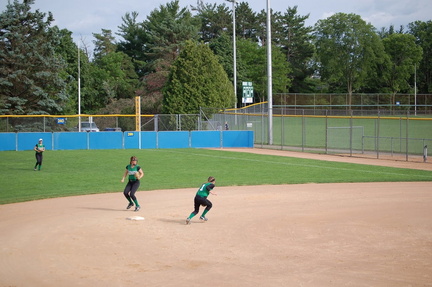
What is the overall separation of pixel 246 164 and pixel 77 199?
1365cm

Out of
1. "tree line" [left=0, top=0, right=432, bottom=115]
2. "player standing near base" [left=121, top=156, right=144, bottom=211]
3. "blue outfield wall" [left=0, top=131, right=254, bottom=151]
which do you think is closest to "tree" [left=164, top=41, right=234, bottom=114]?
"tree line" [left=0, top=0, right=432, bottom=115]

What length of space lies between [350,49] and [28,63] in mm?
50899

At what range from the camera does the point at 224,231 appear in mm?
13469

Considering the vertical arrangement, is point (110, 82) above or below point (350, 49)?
below

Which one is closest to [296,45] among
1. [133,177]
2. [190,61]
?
[190,61]

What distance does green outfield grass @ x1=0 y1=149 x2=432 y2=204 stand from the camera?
2173 centimetres

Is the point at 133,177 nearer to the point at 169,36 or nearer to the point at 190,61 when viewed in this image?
the point at 190,61

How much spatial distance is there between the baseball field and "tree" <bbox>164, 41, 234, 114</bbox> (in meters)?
28.9

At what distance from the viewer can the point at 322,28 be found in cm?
8694

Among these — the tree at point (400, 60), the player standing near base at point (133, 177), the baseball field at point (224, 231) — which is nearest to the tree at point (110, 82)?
Answer: the tree at point (400, 60)

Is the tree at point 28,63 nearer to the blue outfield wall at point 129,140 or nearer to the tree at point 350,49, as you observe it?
the blue outfield wall at point 129,140

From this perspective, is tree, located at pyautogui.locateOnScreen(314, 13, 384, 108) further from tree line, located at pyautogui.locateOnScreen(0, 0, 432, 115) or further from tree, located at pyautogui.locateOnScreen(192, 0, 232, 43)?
tree, located at pyautogui.locateOnScreen(192, 0, 232, 43)

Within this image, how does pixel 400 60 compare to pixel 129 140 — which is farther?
pixel 400 60

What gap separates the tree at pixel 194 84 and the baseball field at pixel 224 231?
28.9 m
